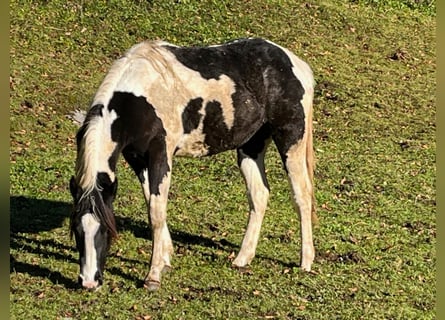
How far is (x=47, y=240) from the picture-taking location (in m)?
7.91

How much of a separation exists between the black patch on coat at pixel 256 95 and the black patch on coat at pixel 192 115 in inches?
9.4

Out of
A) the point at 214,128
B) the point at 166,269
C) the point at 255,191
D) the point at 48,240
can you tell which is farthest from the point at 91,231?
the point at 255,191

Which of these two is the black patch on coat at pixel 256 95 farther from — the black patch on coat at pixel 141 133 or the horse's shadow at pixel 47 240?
the horse's shadow at pixel 47 240

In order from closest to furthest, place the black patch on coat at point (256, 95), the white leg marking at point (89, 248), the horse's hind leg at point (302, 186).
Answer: the white leg marking at point (89, 248)
the black patch on coat at point (256, 95)
the horse's hind leg at point (302, 186)

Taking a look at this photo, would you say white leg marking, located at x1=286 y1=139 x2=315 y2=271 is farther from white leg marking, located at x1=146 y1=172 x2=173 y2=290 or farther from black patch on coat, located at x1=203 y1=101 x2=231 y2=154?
white leg marking, located at x1=146 y1=172 x2=173 y2=290

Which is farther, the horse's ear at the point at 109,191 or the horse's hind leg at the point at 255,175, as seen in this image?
the horse's hind leg at the point at 255,175

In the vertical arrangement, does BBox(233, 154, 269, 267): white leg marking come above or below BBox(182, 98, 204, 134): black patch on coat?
below

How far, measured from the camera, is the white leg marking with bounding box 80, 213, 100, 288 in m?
6.20

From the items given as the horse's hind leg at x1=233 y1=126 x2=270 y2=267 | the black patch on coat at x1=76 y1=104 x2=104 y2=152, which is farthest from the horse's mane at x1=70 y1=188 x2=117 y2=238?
the horse's hind leg at x1=233 y1=126 x2=270 y2=267

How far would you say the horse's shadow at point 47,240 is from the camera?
23.5 feet

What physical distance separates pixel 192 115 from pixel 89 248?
164cm

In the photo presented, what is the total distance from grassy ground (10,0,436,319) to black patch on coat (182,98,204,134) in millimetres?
1352

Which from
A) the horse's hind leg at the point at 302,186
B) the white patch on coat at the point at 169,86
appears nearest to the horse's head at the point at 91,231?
the white patch on coat at the point at 169,86

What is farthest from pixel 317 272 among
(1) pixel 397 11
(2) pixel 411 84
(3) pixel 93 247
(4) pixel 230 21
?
(1) pixel 397 11
